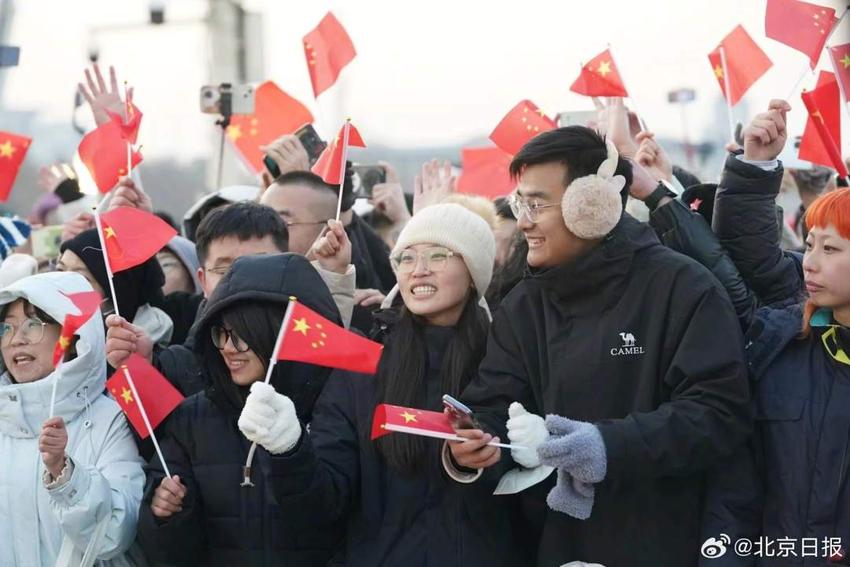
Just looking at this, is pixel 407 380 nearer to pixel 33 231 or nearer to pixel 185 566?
pixel 185 566

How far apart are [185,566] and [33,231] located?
14.3 feet

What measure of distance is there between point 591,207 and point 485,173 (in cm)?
392

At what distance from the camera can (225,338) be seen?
4.92m

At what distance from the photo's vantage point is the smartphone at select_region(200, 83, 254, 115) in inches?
329

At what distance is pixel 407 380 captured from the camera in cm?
465

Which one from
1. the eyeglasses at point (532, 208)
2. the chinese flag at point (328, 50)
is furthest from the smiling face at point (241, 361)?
the chinese flag at point (328, 50)

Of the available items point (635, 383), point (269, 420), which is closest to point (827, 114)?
point (635, 383)

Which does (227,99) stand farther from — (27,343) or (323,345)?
(323,345)

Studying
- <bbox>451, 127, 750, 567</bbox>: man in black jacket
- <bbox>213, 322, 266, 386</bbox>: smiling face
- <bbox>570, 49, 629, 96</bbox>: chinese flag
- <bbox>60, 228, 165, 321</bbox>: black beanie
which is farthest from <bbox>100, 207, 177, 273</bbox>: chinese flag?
<bbox>570, 49, 629, 96</bbox>: chinese flag

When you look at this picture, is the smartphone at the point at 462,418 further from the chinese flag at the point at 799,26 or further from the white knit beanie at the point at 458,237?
the chinese flag at the point at 799,26

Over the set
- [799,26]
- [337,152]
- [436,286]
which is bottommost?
[436,286]

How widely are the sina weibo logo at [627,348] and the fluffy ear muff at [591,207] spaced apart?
0.34 metres

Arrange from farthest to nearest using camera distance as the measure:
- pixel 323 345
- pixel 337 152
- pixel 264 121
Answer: pixel 264 121
pixel 337 152
pixel 323 345

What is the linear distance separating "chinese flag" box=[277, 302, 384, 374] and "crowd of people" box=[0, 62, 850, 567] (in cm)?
19
